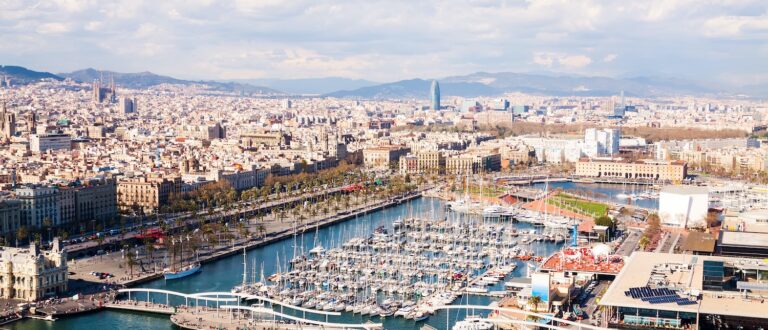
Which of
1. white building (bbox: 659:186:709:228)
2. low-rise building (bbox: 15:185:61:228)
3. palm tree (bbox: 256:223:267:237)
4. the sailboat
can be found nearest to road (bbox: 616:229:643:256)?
white building (bbox: 659:186:709:228)

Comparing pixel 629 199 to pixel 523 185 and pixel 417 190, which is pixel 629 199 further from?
pixel 417 190

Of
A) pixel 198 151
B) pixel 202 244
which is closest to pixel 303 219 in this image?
pixel 202 244

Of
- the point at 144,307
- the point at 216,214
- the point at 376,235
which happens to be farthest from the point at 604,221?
the point at 144,307

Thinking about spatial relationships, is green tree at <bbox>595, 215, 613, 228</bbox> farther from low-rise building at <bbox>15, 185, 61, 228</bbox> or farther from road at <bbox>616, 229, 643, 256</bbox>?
low-rise building at <bbox>15, 185, 61, 228</bbox>

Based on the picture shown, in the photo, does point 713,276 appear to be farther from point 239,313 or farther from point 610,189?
point 610,189

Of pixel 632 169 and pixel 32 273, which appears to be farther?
pixel 632 169
